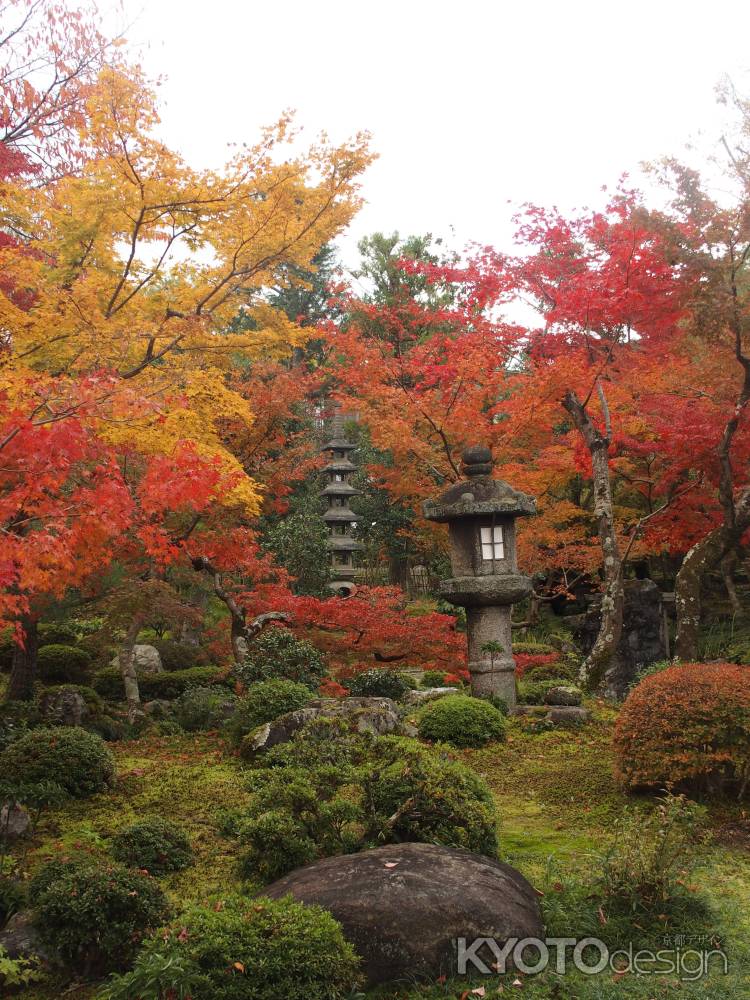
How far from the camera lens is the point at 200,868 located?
625 cm

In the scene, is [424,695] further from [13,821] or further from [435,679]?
[13,821]

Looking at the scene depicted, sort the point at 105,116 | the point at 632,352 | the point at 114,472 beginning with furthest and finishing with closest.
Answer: the point at 632,352 → the point at 105,116 → the point at 114,472

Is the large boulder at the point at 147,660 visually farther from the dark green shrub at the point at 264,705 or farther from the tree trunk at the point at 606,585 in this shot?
the tree trunk at the point at 606,585

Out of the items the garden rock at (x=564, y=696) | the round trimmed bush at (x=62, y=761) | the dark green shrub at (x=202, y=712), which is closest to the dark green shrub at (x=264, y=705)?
the dark green shrub at (x=202, y=712)

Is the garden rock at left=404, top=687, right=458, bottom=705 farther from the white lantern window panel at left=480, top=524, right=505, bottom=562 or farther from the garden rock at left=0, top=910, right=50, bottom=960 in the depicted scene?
the garden rock at left=0, top=910, right=50, bottom=960

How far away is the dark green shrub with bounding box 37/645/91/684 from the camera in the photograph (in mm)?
14930

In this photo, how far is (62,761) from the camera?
8.05 metres

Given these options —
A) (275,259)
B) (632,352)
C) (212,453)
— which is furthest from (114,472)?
(632,352)

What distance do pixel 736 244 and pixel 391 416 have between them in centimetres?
667

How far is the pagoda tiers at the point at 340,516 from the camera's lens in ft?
81.8

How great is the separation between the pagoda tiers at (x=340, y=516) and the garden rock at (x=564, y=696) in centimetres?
1235

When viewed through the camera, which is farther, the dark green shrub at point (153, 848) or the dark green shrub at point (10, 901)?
the dark green shrub at point (153, 848)

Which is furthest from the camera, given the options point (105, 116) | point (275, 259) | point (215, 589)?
point (215, 589)

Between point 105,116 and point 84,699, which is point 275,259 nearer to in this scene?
point 105,116
